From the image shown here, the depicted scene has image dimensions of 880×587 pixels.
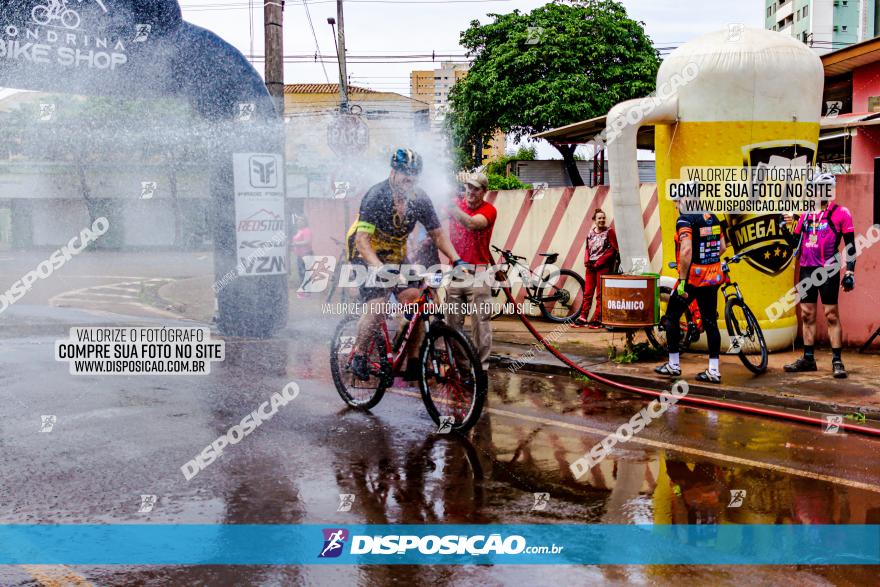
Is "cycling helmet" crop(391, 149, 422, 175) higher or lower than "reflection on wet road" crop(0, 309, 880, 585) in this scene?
higher

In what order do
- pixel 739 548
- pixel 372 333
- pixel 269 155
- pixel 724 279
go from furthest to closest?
pixel 269 155, pixel 724 279, pixel 372 333, pixel 739 548

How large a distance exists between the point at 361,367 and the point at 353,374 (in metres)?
0.26

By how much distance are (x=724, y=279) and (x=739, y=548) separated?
467 centimetres

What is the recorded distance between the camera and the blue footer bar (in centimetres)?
429

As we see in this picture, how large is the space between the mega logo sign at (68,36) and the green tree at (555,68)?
2809 centimetres

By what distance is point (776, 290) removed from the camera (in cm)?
992

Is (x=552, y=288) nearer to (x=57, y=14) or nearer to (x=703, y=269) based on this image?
(x=703, y=269)

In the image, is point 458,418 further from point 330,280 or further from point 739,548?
point 330,280

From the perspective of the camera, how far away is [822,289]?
876 cm

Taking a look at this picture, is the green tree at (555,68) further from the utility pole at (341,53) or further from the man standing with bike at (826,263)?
the man standing with bike at (826,263)

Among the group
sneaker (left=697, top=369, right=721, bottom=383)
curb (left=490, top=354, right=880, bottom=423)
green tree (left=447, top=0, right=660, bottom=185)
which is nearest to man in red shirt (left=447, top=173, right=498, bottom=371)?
curb (left=490, top=354, right=880, bottom=423)

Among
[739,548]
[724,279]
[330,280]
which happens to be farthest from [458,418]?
[330,280]

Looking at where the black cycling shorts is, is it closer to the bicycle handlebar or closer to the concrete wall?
the concrete wall

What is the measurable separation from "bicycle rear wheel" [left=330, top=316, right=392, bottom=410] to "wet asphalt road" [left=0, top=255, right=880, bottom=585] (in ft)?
0.58
